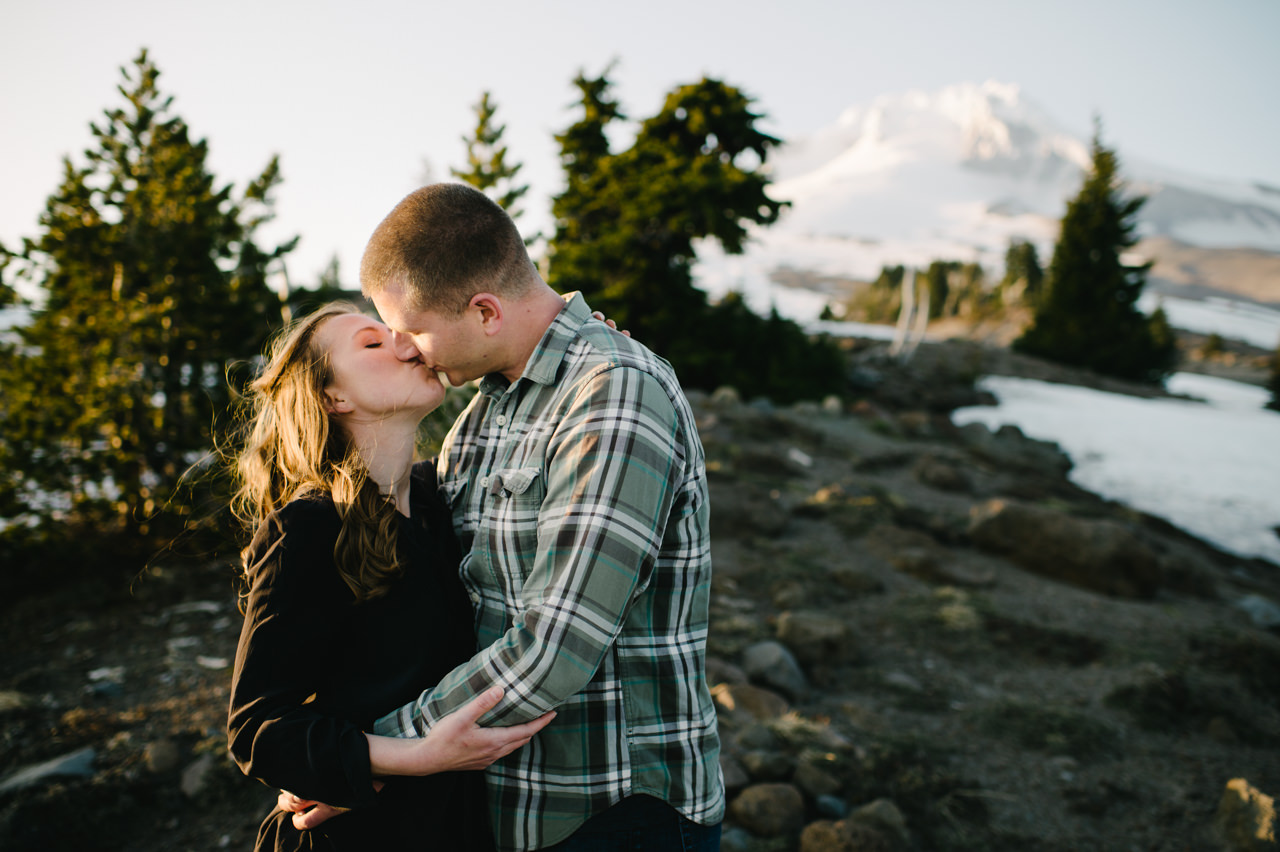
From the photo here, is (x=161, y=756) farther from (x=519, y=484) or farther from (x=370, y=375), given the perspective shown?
(x=519, y=484)

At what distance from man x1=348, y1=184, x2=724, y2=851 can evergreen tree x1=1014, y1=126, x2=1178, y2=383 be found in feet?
109

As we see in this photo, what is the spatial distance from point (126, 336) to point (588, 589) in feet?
19.7

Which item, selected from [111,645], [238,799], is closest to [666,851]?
[238,799]

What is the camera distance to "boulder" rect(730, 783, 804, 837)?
12.0 feet

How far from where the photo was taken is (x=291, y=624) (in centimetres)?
161

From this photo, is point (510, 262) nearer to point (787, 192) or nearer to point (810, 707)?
point (810, 707)

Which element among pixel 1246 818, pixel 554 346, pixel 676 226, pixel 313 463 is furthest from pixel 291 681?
pixel 676 226

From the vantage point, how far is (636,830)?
1.75 m

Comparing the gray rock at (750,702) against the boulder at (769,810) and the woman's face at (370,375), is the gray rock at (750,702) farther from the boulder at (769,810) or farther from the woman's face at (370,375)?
the woman's face at (370,375)

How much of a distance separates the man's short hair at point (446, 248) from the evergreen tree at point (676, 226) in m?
13.6

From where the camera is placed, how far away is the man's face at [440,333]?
6.18 feet

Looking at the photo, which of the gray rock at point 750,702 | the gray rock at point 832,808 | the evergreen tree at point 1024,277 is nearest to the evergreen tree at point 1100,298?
the evergreen tree at point 1024,277

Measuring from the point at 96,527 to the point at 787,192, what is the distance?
20854cm

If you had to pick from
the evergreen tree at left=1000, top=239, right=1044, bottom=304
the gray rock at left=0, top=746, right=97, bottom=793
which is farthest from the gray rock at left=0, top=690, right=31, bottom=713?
the evergreen tree at left=1000, top=239, right=1044, bottom=304
